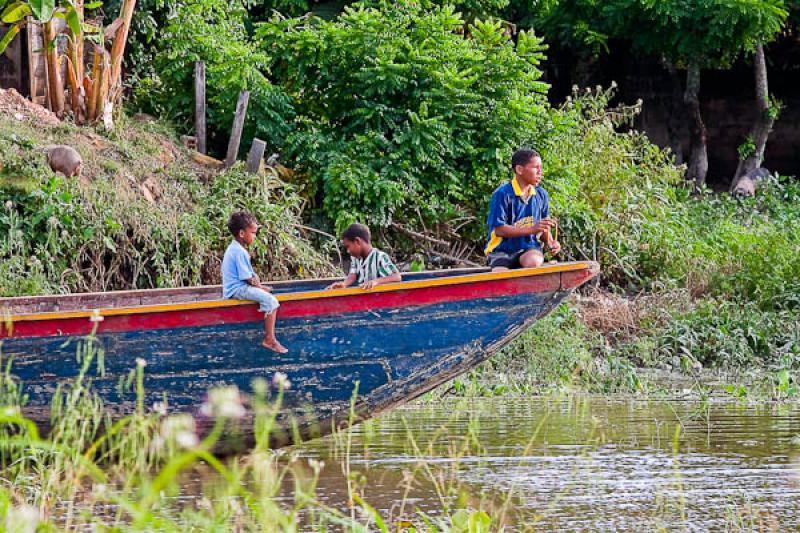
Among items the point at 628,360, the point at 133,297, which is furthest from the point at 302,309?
the point at 628,360

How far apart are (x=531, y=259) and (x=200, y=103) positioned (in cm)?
615

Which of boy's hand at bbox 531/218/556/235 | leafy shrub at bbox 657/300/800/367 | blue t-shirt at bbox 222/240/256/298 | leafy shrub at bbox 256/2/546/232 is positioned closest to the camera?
blue t-shirt at bbox 222/240/256/298

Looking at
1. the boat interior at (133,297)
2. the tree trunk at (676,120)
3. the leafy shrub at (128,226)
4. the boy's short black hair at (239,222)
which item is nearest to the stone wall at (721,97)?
the tree trunk at (676,120)

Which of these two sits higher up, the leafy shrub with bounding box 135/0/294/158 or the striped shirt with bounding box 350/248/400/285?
the leafy shrub with bounding box 135/0/294/158

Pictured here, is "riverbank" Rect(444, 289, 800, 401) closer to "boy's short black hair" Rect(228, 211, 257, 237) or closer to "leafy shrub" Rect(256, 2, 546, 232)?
"leafy shrub" Rect(256, 2, 546, 232)

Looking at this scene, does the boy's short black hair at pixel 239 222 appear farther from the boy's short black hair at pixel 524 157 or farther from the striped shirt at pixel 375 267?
the boy's short black hair at pixel 524 157

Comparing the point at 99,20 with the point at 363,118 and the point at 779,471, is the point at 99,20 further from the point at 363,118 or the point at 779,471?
the point at 779,471

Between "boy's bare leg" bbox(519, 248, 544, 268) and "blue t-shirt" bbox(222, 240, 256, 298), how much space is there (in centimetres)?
155

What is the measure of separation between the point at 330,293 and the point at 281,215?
4.95 m

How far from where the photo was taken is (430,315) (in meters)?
6.48

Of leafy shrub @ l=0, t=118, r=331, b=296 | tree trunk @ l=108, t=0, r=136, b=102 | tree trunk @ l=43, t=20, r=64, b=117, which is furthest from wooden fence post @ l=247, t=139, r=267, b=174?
tree trunk @ l=43, t=20, r=64, b=117

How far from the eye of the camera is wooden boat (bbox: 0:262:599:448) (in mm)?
6129

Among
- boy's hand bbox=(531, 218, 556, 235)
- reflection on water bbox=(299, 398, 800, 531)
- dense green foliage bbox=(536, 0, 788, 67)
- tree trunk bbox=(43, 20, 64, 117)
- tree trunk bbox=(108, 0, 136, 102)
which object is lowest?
reflection on water bbox=(299, 398, 800, 531)

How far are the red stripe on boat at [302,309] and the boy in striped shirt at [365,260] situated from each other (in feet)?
0.95
